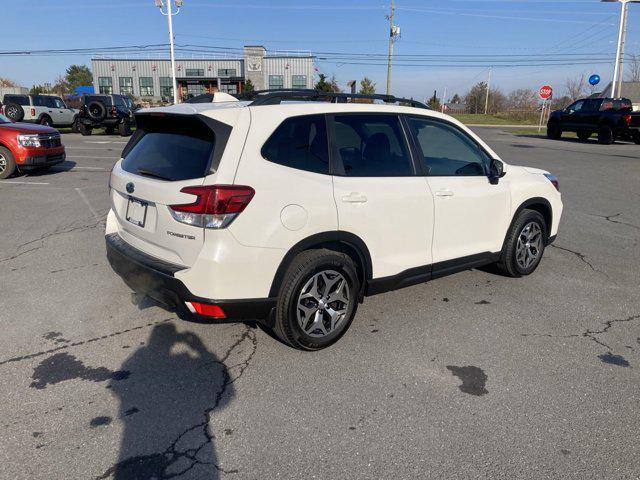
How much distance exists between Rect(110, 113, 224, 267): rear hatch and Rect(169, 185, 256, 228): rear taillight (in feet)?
0.15

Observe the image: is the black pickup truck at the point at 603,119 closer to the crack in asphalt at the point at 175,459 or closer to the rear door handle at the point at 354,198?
the rear door handle at the point at 354,198

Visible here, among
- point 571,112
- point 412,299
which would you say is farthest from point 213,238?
point 571,112

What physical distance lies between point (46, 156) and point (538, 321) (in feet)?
36.2

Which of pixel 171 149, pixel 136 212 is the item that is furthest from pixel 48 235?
pixel 171 149

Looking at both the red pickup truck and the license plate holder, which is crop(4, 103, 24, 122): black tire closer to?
the red pickup truck

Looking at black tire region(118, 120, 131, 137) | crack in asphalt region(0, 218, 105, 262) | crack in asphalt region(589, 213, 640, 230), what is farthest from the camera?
black tire region(118, 120, 131, 137)

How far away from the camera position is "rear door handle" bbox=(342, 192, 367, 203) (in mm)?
3515

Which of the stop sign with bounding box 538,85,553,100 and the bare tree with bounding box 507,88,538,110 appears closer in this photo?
the stop sign with bounding box 538,85,553,100

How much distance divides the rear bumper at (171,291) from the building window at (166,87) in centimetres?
7240

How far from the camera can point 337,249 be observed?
362cm

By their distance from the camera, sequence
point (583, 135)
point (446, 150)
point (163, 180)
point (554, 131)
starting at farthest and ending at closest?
point (554, 131) < point (583, 135) < point (446, 150) < point (163, 180)

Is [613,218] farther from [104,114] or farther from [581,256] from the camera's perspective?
[104,114]

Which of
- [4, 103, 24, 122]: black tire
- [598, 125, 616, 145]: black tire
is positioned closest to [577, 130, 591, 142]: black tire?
[598, 125, 616, 145]: black tire

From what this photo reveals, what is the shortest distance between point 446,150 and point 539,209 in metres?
1.50
